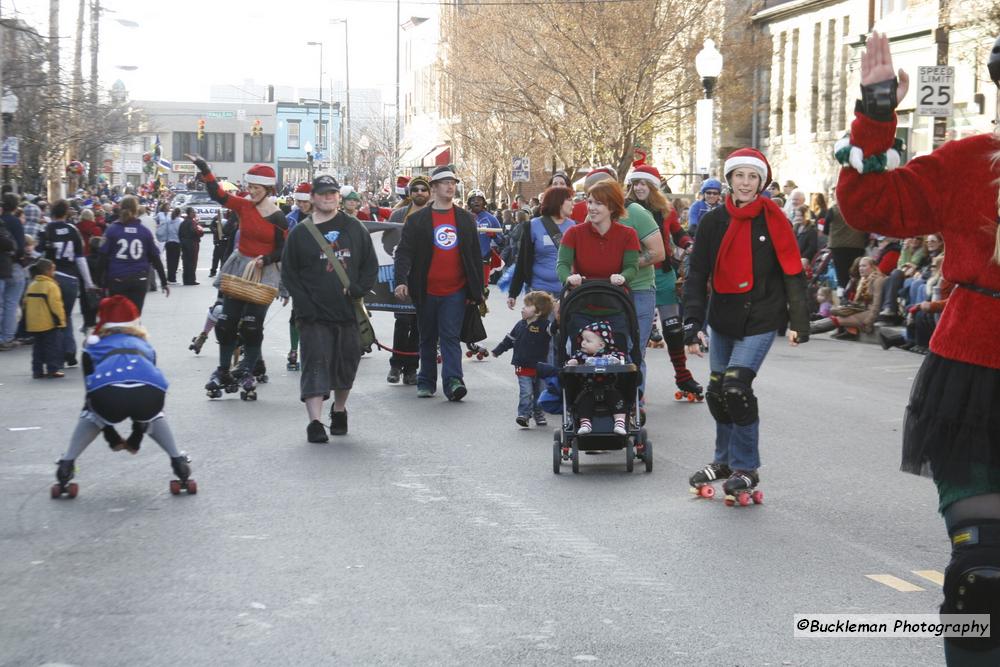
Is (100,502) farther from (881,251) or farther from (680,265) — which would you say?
(881,251)

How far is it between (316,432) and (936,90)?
10.9 m

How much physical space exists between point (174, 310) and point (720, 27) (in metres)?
19.3

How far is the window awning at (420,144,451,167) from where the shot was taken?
69.6 m

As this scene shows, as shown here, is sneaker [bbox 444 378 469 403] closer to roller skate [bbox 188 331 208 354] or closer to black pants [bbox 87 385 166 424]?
roller skate [bbox 188 331 208 354]

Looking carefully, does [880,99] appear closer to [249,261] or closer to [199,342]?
[249,261]

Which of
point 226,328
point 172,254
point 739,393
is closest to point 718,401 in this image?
point 739,393

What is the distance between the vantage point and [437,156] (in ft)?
234

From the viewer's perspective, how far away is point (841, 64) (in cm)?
3916

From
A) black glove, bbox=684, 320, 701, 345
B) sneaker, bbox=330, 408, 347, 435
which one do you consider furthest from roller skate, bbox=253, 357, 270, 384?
black glove, bbox=684, 320, 701, 345

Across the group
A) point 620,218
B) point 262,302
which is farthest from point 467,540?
point 262,302

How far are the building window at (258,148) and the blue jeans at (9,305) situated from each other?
123m

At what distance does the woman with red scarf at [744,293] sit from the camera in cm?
804

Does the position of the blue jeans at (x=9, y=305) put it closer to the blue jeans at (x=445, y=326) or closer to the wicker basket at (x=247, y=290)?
the wicker basket at (x=247, y=290)

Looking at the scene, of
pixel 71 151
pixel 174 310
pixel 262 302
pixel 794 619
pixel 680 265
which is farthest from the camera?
pixel 71 151
